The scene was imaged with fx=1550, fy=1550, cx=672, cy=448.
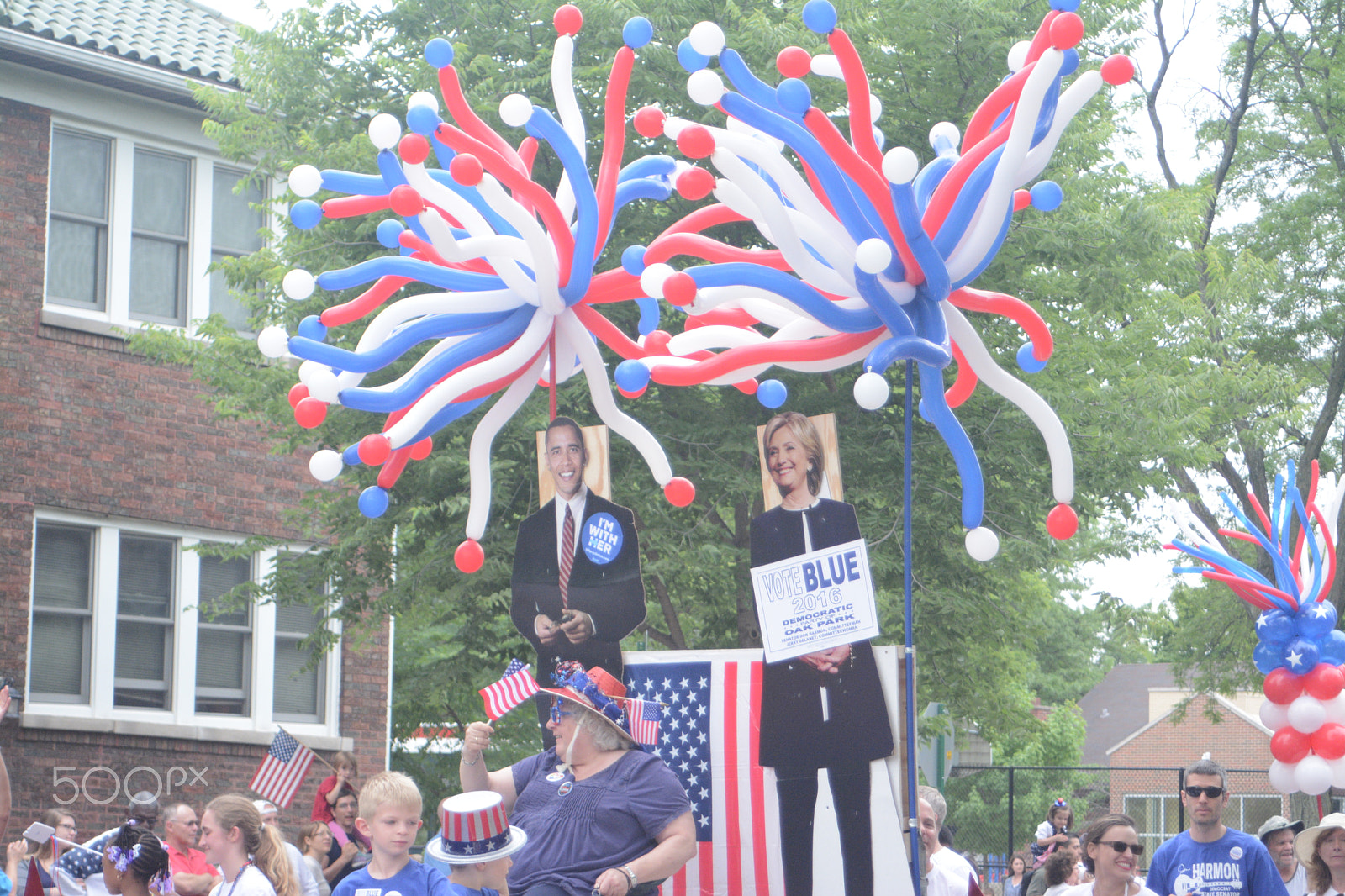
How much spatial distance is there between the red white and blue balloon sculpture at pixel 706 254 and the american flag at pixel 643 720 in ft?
2.96

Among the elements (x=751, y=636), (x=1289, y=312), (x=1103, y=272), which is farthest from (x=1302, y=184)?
(x=751, y=636)

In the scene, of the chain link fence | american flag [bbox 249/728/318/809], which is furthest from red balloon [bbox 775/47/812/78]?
the chain link fence

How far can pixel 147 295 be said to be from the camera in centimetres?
1559

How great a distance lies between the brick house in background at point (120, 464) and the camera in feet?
47.3

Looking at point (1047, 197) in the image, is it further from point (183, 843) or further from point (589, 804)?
point (183, 843)

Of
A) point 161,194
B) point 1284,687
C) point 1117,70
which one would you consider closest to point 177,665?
point 161,194

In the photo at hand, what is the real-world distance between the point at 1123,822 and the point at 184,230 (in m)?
12.7

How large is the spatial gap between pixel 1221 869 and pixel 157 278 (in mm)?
12300

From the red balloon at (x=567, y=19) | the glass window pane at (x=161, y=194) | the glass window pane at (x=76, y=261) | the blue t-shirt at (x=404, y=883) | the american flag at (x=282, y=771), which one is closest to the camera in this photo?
the blue t-shirt at (x=404, y=883)

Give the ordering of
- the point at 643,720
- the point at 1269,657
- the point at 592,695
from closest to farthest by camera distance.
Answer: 1. the point at 592,695
2. the point at 643,720
3. the point at 1269,657

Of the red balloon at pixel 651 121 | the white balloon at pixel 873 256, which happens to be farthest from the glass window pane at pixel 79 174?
the white balloon at pixel 873 256

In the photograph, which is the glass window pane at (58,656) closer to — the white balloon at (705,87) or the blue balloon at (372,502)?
the blue balloon at (372,502)

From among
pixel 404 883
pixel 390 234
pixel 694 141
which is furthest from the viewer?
pixel 390 234

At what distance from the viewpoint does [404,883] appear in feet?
16.4
